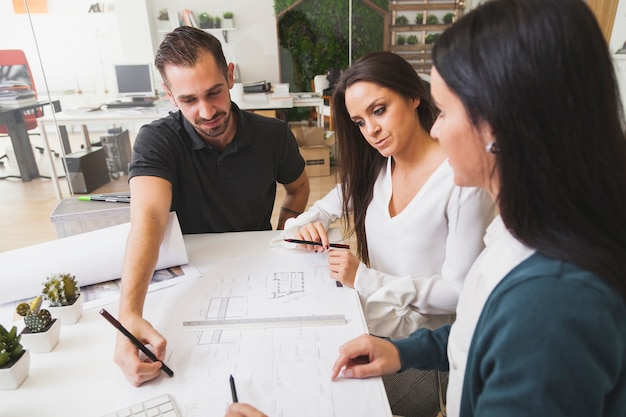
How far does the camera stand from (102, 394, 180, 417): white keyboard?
2.19ft

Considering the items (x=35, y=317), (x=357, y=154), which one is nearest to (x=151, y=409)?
(x=35, y=317)

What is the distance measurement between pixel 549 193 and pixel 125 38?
4091 millimetres

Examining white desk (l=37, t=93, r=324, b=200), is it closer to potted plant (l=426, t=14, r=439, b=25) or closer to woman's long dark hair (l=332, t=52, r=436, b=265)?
potted plant (l=426, t=14, r=439, b=25)

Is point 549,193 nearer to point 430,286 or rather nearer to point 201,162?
point 430,286

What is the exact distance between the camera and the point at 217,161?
149 centimetres

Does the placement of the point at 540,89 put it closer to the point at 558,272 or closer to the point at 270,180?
the point at 558,272

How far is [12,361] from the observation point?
732mm

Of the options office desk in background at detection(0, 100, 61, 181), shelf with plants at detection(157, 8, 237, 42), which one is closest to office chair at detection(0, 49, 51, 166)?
office desk in background at detection(0, 100, 61, 181)

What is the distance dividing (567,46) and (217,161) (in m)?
1.21

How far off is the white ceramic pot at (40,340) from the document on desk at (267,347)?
209 millimetres

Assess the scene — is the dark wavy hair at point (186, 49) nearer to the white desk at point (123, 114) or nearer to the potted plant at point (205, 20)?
the white desk at point (123, 114)

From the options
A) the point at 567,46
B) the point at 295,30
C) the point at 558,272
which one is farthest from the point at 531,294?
the point at 295,30

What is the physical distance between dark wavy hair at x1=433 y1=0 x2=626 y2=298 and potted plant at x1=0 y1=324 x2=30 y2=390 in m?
0.84

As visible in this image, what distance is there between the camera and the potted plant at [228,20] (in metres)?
3.81
